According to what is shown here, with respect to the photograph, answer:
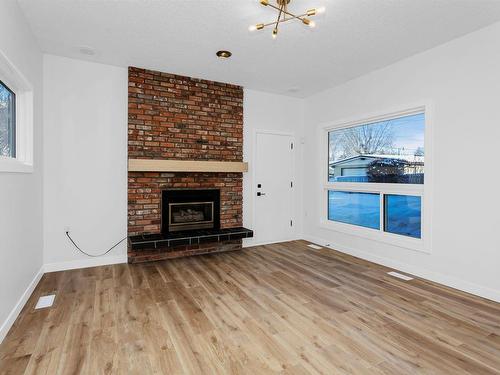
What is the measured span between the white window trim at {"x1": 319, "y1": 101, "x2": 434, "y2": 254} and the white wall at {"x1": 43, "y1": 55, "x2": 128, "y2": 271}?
3.25 metres

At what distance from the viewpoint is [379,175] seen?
419 centimetres

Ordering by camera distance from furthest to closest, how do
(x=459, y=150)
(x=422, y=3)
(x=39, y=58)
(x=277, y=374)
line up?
(x=39, y=58) < (x=459, y=150) < (x=422, y=3) < (x=277, y=374)

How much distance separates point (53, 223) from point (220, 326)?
274cm

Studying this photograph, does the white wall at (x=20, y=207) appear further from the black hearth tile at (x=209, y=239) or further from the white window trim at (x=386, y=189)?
the white window trim at (x=386, y=189)

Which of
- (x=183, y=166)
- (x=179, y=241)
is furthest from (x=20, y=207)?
(x=183, y=166)

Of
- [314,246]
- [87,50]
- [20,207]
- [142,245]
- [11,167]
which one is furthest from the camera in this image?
[314,246]

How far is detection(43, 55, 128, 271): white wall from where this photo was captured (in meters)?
3.68

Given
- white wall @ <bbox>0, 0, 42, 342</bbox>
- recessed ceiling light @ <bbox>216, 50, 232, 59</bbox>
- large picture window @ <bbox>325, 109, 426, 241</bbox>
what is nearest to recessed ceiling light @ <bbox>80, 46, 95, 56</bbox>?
white wall @ <bbox>0, 0, 42, 342</bbox>

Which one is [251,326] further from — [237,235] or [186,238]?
[237,235]

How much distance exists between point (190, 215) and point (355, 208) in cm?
262

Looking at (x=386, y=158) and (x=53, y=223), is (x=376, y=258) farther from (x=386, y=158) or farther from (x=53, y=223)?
(x=53, y=223)

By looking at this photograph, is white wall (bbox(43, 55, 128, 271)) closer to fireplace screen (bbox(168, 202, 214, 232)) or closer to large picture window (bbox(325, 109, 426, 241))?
fireplace screen (bbox(168, 202, 214, 232))

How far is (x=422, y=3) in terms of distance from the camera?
254 centimetres

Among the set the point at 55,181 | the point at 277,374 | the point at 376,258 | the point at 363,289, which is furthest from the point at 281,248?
the point at 55,181
